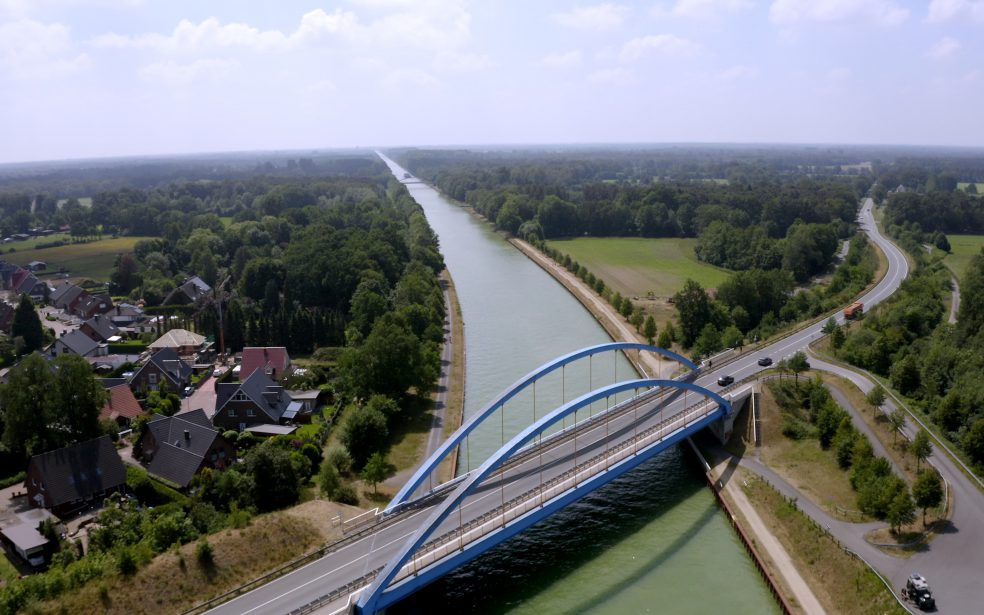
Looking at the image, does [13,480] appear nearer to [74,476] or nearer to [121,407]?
[74,476]

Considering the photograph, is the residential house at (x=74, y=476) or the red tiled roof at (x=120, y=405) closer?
the residential house at (x=74, y=476)

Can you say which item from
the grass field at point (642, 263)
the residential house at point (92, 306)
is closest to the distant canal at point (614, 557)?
the grass field at point (642, 263)

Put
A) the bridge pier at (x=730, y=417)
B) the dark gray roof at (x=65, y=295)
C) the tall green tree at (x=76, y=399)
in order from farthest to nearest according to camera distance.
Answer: the dark gray roof at (x=65, y=295), the bridge pier at (x=730, y=417), the tall green tree at (x=76, y=399)

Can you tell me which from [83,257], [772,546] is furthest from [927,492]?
[83,257]

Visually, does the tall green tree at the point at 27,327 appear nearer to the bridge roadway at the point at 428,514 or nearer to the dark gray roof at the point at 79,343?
the dark gray roof at the point at 79,343

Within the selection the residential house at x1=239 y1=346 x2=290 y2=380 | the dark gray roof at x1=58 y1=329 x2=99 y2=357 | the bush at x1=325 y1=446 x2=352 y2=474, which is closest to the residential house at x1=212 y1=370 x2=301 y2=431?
the residential house at x1=239 y1=346 x2=290 y2=380

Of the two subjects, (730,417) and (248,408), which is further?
(248,408)

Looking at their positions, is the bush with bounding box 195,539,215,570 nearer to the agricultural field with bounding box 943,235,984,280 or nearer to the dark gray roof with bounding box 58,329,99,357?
the dark gray roof with bounding box 58,329,99,357
